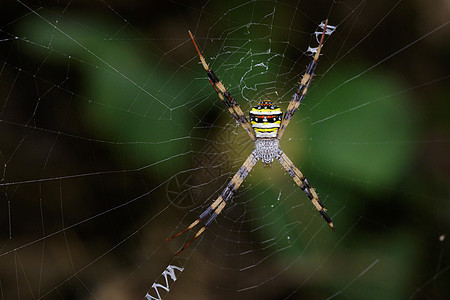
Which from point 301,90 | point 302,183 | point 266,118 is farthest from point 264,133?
point 302,183

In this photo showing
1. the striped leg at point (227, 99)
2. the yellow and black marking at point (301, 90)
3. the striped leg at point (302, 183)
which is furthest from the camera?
the striped leg at point (302, 183)

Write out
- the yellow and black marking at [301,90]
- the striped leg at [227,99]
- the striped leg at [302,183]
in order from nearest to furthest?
the striped leg at [227,99], the yellow and black marking at [301,90], the striped leg at [302,183]

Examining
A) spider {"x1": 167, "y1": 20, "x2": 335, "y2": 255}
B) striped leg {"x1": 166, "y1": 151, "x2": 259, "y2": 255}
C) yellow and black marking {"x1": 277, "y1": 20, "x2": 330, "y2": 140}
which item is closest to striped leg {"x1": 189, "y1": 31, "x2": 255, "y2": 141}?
spider {"x1": 167, "y1": 20, "x2": 335, "y2": 255}

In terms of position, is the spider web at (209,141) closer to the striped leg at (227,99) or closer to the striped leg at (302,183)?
the striped leg at (302,183)

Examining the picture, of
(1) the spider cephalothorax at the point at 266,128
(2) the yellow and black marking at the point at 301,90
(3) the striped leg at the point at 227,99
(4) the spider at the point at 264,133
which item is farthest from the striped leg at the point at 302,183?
(3) the striped leg at the point at 227,99

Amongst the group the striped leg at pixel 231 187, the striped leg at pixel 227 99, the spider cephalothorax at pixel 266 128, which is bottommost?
the striped leg at pixel 231 187

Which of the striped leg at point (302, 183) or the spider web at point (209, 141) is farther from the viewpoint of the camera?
the striped leg at point (302, 183)

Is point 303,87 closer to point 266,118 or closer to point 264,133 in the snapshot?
point 266,118

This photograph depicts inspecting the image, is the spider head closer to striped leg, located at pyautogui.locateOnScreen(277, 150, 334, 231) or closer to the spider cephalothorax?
the spider cephalothorax
